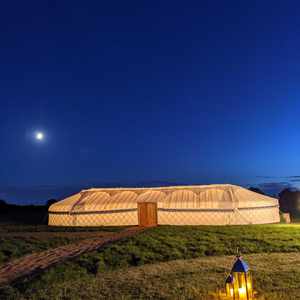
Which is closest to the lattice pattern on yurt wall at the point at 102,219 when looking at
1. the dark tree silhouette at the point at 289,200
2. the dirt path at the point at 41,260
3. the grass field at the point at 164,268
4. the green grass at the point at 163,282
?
the grass field at the point at 164,268

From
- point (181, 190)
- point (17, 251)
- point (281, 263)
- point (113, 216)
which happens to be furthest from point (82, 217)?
point (281, 263)

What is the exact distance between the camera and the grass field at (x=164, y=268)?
6.46 metres

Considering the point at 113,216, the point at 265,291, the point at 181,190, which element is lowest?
the point at 265,291

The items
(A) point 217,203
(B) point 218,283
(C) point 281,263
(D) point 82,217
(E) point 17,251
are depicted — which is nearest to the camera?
(B) point 218,283

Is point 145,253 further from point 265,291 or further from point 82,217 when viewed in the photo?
point 82,217

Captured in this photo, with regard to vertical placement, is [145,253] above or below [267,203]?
below

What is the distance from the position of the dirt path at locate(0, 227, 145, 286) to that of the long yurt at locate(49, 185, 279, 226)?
19.5 ft

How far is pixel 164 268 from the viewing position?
828cm

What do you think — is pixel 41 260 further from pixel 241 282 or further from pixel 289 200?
pixel 289 200

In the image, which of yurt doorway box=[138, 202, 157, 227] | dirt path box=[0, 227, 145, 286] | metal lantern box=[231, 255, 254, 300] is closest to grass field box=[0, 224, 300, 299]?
dirt path box=[0, 227, 145, 286]

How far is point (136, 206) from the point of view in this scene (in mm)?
18344

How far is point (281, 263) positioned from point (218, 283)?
2.40m

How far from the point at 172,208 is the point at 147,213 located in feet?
4.32

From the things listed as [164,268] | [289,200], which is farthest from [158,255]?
[289,200]
